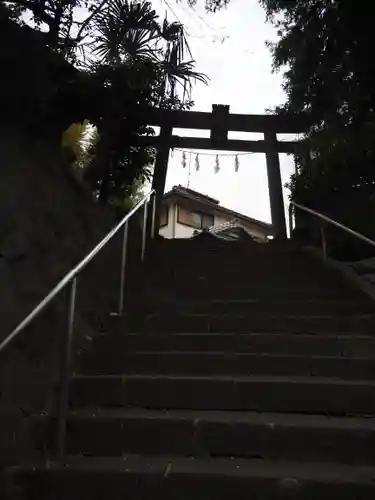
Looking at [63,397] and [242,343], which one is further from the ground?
[242,343]

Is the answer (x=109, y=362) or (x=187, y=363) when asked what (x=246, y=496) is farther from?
(x=109, y=362)

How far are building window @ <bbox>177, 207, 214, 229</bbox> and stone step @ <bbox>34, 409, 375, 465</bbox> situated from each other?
14.2 metres

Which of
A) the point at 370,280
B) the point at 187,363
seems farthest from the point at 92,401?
the point at 370,280

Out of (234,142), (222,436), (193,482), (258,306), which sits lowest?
(193,482)

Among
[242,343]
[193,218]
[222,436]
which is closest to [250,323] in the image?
[242,343]

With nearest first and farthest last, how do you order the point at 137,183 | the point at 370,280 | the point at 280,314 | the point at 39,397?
the point at 39,397 → the point at 280,314 → the point at 370,280 → the point at 137,183

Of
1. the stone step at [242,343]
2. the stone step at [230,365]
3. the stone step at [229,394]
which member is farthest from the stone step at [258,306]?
the stone step at [229,394]

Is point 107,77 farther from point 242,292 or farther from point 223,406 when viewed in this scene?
point 223,406

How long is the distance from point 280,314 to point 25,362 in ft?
7.00

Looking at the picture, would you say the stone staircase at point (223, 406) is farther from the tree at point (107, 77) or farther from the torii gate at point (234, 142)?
the torii gate at point (234, 142)

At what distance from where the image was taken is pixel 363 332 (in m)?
3.80

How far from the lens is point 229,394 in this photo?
9.55ft

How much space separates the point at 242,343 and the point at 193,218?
45.2 feet

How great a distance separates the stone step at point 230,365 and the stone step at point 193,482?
0.86m
